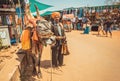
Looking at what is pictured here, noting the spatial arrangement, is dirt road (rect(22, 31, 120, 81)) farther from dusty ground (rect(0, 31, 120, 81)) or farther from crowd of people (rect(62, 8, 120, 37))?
crowd of people (rect(62, 8, 120, 37))

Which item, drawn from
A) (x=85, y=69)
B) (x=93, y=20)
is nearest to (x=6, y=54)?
(x=85, y=69)

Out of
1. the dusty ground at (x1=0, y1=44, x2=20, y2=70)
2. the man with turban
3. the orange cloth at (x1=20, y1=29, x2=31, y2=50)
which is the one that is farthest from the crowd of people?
the orange cloth at (x1=20, y1=29, x2=31, y2=50)

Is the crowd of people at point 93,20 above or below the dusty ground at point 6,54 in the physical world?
above

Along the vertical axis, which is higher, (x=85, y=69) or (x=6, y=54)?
(x=6, y=54)

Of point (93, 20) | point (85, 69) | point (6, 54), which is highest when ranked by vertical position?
point (93, 20)

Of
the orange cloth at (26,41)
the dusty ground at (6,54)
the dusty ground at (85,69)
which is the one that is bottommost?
the dusty ground at (85,69)

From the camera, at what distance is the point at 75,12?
29141mm

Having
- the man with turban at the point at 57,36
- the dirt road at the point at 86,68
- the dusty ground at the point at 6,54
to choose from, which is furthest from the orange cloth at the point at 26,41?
the dusty ground at the point at 6,54

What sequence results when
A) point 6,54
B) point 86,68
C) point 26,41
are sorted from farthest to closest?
point 6,54 → point 86,68 → point 26,41

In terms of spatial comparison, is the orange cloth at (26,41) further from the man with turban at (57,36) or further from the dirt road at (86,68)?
the man with turban at (57,36)

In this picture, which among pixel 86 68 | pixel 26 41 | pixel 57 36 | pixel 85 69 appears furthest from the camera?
pixel 86 68

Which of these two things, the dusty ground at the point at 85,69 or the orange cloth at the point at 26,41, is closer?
the orange cloth at the point at 26,41

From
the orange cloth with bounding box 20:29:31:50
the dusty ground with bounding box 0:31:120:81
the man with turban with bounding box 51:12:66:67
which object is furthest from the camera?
the man with turban with bounding box 51:12:66:67

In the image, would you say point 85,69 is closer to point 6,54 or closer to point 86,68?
point 86,68
